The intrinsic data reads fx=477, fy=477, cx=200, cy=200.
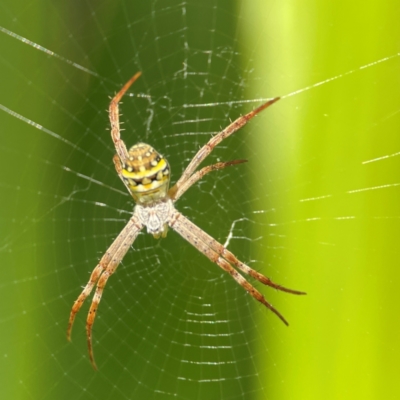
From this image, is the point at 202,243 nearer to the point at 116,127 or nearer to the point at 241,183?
the point at 116,127

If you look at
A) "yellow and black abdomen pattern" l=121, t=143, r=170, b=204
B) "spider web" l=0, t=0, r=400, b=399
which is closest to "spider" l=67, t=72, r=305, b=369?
"yellow and black abdomen pattern" l=121, t=143, r=170, b=204

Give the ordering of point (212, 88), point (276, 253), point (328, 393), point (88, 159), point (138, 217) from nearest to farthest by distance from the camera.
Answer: point (328, 393) → point (276, 253) → point (88, 159) → point (212, 88) → point (138, 217)

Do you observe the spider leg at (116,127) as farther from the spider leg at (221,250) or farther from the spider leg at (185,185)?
the spider leg at (221,250)

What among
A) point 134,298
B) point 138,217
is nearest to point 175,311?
point 134,298

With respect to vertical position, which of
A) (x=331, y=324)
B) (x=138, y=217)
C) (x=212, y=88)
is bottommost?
(x=331, y=324)

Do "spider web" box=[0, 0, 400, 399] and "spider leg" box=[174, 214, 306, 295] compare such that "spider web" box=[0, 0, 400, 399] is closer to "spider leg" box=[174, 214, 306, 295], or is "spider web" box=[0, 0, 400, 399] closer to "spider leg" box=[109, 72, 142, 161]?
"spider leg" box=[109, 72, 142, 161]

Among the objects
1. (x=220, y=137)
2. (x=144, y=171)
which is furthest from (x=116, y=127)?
(x=220, y=137)

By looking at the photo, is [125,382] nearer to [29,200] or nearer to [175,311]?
[175,311]
